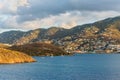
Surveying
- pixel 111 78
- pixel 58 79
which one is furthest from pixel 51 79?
pixel 111 78

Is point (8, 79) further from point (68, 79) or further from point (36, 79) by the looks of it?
point (68, 79)

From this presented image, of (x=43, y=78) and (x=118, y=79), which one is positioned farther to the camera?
(x=43, y=78)

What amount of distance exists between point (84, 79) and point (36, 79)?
21.4 meters

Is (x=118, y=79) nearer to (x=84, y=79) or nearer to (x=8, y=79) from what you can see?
(x=84, y=79)

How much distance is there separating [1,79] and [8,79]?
119 inches

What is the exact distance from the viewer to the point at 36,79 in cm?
14888

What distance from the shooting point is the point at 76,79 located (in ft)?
478

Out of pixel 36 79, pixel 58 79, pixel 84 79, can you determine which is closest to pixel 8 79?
pixel 36 79

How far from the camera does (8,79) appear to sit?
479 feet

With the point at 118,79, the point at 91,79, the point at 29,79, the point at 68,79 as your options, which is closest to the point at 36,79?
the point at 29,79

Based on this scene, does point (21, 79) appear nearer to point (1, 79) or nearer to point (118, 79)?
point (1, 79)

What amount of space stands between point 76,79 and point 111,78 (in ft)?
51.2

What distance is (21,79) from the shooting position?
14700cm

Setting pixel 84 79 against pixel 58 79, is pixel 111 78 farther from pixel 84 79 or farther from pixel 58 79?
pixel 58 79
